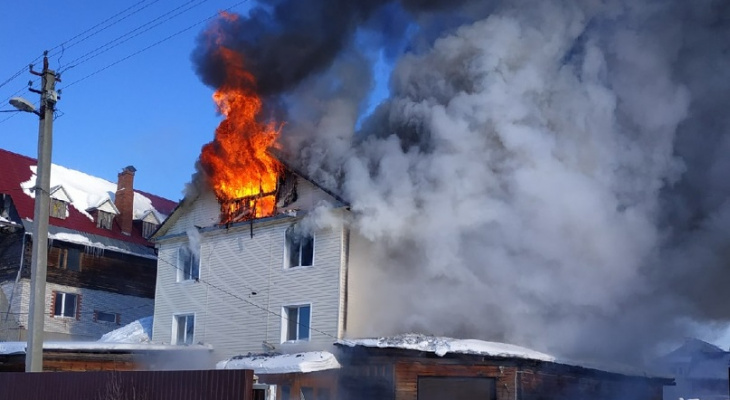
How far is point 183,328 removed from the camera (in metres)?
28.1

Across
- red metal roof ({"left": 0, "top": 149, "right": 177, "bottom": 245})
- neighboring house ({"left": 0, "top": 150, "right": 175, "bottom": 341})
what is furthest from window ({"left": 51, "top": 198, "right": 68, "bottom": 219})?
red metal roof ({"left": 0, "top": 149, "right": 177, "bottom": 245})

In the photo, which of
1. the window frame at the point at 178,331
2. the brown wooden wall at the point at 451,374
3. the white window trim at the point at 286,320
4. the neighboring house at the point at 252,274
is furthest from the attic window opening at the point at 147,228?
the brown wooden wall at the point at 451,374

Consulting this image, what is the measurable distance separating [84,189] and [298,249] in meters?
16.4

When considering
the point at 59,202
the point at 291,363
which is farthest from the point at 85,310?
the point at 291,363

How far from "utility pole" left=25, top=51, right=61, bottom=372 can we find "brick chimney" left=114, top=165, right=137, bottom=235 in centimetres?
1838

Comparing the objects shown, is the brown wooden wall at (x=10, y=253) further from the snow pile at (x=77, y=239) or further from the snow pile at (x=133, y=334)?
the snow pile at (x=133, y=334)

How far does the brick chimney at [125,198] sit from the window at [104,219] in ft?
1.84

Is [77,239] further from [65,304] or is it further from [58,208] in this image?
[65,304]

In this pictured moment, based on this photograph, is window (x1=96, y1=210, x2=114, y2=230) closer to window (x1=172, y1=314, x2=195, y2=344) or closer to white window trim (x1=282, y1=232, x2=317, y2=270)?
window (x1=172, y1=314, x2=195, y2=344)

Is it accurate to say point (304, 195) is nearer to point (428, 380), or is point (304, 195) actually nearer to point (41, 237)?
point (428, 380)

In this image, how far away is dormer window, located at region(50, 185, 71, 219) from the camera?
110 feet

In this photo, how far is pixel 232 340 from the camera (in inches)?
1024

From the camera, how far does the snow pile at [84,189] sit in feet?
115

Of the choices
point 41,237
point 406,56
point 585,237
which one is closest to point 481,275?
point 585,237
